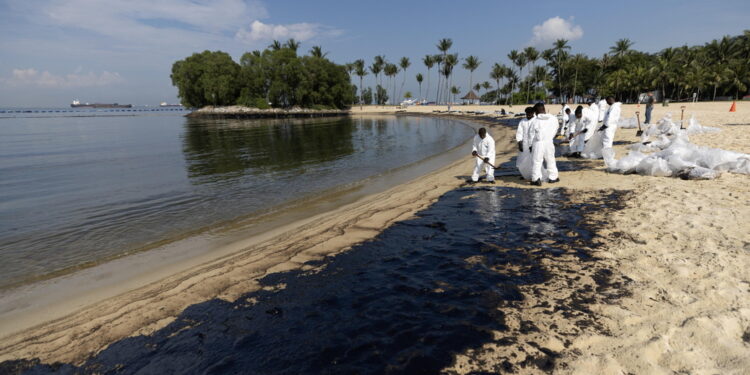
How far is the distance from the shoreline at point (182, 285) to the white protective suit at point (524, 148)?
3.46 metres

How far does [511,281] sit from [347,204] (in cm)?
654

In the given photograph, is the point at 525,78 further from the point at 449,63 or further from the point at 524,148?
the point at 524,148

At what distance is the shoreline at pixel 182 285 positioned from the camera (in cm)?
426

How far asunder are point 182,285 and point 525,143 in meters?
8.81

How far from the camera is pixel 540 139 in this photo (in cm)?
916

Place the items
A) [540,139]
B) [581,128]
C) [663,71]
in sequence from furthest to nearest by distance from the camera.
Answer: [663,71] → [581,128] → [540,139]

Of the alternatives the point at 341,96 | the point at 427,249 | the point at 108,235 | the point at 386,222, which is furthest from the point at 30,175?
the point at 341,96

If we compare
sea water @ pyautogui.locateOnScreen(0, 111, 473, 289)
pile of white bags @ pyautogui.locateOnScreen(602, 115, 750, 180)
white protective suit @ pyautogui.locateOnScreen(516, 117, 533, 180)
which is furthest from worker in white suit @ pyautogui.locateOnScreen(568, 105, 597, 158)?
sea water @ pyautogui.locateOnScreen(0, 111, 473, 289)

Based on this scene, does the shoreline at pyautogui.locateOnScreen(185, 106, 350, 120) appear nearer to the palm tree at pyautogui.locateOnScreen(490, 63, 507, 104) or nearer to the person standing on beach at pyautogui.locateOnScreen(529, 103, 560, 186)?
the palm tree at pyautogui.locateOnScreen(490, 63, 507, 104)

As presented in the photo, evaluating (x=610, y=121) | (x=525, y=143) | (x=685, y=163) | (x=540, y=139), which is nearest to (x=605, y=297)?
(x=540, y=139)

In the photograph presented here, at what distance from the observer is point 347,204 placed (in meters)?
10.5

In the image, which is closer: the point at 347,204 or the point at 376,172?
the point at 347,204

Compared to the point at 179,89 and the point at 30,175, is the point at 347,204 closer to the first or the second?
the point at 30,175

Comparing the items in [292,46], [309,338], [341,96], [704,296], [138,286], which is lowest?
[138,286]
